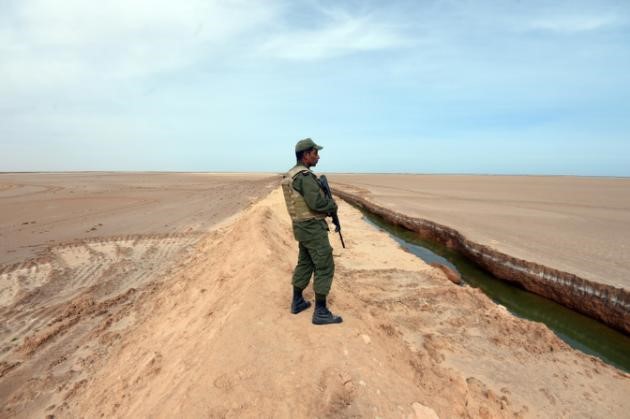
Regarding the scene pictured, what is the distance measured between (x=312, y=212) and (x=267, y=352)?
137 cm

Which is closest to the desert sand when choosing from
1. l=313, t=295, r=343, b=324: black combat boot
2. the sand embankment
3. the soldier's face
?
l=313, t=295, r=343, b=324: black combat boot

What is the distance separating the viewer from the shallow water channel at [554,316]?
6.01 meters

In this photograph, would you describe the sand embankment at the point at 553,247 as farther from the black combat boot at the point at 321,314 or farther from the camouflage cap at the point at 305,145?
the camouflage cap at the point at 305,145

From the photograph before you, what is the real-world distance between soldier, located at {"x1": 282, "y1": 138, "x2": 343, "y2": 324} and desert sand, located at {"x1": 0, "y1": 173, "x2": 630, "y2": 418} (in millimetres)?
452

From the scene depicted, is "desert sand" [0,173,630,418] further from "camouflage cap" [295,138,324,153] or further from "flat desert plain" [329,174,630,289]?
"flat desert plain" [329,174,630,289]

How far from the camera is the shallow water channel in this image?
19.7ft

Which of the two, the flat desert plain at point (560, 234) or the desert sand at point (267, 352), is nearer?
the desert sand at point (267, 352)

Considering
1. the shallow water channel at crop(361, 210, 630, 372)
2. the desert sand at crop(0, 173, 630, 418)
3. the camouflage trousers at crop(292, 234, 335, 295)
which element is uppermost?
the camouflage trousers at crop(292, 234, 335, 295)

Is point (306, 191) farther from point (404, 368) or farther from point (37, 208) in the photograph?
point (37, 208)

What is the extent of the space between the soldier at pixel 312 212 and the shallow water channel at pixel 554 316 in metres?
4.88

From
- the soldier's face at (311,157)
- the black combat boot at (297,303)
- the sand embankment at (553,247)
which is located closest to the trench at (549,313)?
the sand embankment at (553,247)

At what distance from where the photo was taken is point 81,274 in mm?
8422

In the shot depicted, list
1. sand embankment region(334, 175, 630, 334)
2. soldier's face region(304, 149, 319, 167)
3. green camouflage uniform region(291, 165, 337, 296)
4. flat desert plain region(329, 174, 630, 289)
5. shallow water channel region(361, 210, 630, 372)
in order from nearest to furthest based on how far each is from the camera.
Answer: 1. green camouflage uniform region(291, 165, 337, 296)
2. soldier's face region(304, 149, 319, 167)
3. shallow water channel region(361, 210, 630, 372)
4. sand embankment region(334, 175, 630, 334)
5. flat desert plain region(329, 174, 630, 289)

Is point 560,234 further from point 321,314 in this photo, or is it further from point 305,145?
point 305,145
